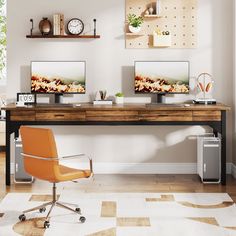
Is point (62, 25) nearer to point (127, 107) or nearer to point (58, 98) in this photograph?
point (58, 98)

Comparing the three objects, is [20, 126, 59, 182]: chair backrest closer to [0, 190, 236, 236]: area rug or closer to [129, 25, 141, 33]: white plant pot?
[0, 190, 236, 236]: area rug

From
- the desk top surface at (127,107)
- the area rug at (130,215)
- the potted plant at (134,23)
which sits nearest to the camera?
the area rug at (130,215)

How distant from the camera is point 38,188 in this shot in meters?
5.98

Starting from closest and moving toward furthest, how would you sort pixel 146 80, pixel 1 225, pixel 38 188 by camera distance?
pixel 1 225 → pixel 38 188 → pixel 146 80

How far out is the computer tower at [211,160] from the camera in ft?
20.2

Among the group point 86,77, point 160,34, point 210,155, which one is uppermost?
point 160,34

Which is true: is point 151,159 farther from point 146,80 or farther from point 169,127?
point 146,80

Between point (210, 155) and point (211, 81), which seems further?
point (211, 81)

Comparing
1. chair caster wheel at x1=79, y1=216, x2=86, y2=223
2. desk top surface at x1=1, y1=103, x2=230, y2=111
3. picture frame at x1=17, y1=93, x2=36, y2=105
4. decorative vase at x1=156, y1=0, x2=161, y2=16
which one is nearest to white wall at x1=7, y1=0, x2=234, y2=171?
picture frame at x1=17, y1=93, x2=36, y2=105

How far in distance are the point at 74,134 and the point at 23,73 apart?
2.95 ft

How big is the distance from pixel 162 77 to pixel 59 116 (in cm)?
131

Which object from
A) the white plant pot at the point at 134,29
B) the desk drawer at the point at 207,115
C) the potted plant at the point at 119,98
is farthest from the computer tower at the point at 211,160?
the white plant pot at the point at 134,29

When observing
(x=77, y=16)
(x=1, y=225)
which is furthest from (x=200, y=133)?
(x=1, y=225)

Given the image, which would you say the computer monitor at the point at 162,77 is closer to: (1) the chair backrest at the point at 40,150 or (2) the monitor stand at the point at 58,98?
(2) the monitor stand at the point at 58,98
